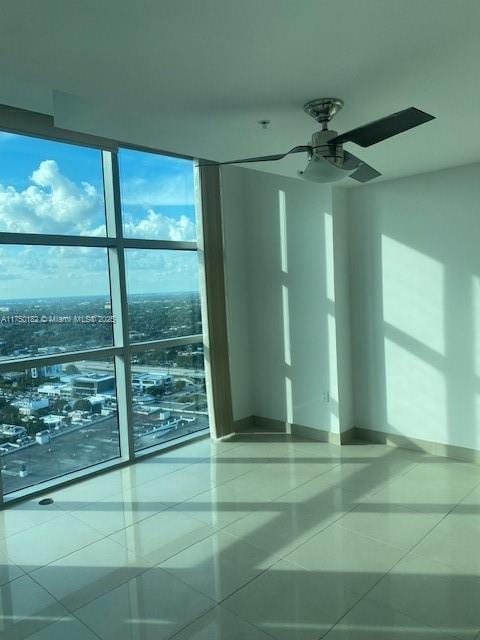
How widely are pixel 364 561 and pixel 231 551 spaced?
0.81 metres

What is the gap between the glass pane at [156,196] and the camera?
4625 mm

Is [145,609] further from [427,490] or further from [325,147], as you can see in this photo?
[325,147]

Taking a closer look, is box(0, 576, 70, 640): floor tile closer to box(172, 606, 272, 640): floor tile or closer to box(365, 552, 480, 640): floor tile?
box(172, 606, 272, 640): floor tile

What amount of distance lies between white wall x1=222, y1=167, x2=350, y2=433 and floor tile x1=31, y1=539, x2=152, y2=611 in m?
2.62

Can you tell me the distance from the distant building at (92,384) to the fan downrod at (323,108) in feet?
9.55

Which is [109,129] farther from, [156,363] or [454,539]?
[454,539]

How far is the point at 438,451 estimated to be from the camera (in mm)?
4566

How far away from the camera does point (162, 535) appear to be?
3305 mm

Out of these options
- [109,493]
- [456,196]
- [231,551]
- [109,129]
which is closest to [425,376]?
[456,196]

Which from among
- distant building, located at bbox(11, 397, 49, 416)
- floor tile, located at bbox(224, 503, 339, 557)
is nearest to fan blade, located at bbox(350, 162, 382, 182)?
floor tile, located at bbox(224, 503, 339, 557)

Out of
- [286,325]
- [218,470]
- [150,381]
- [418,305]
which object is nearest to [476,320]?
[418,305]

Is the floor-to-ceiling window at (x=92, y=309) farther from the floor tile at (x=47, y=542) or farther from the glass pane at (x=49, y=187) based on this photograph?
the floor tile at (x=47, y=542)

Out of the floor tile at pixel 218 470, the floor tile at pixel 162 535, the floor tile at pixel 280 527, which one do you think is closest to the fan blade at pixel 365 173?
the floor tile at pixel 280 527

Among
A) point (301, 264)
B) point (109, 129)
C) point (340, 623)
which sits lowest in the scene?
point (340, 623)
